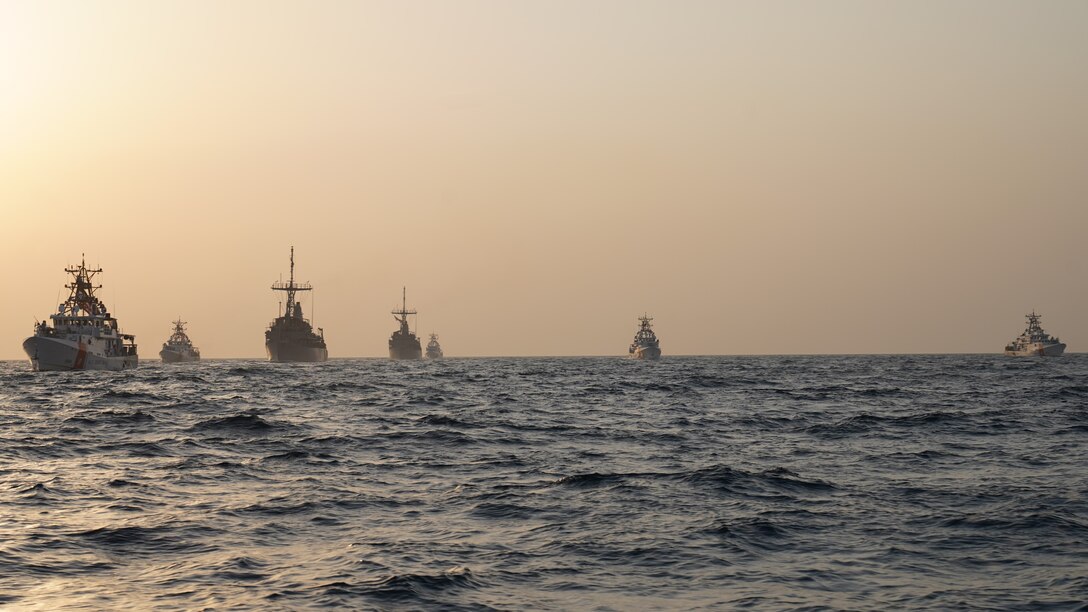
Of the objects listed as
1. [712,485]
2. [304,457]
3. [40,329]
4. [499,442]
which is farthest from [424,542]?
[40,329]

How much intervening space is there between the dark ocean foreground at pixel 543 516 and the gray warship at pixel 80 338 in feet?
286

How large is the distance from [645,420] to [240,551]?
2778 centimetres

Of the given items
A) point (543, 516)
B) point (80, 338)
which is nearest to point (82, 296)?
point (80, 338)

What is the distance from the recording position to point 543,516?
1797 centimetres

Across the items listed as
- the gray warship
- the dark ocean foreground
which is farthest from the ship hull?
the dark ocean foreground

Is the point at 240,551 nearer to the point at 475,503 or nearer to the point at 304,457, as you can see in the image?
the point at 475,503

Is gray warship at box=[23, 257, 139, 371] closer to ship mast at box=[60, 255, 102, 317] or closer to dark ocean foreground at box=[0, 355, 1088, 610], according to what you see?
ship mast at box=[60, 255, 102, 317]

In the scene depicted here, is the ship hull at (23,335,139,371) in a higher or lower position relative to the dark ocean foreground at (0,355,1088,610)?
higher

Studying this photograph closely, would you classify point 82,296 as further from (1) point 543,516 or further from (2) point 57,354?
(1) point 543,516

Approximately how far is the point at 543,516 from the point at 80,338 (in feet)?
385

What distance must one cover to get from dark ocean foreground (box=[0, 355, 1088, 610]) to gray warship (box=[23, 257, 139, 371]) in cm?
8718

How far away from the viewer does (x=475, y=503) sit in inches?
758

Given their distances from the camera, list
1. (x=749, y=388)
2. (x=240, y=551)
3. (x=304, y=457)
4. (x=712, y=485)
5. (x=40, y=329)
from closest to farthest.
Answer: (x=240, y=551)
(x=712, y=485)
(x=304, y=457)
(x=749, y=388)
(x=40, y=329)

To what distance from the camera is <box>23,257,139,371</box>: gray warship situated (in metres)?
116
